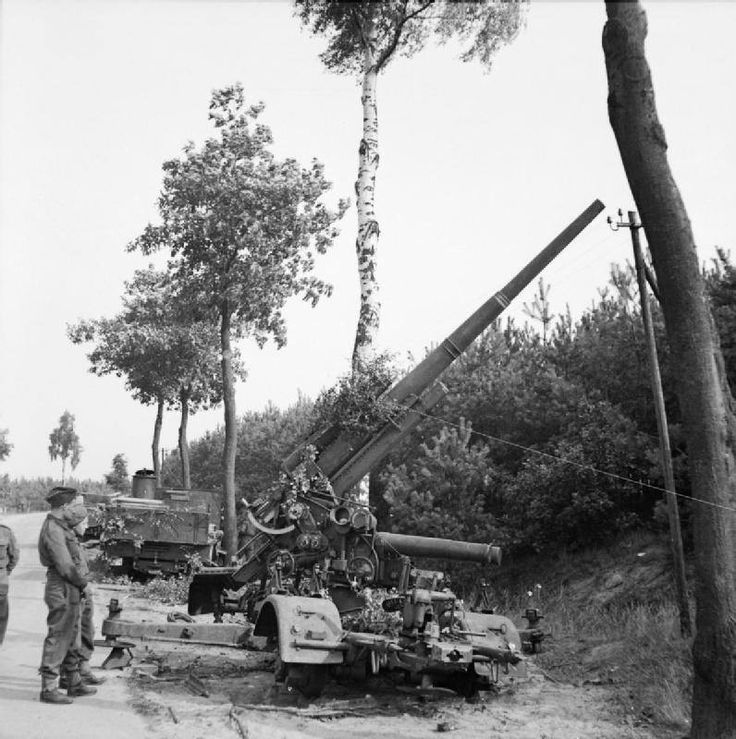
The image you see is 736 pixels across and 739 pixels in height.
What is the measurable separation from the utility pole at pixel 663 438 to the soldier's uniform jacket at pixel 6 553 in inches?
281

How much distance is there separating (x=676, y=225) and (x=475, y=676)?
14.1 feet

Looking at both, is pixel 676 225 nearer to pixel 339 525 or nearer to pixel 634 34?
pixel 634 34

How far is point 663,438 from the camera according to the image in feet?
33.8

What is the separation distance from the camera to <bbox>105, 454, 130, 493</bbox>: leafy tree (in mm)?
46519

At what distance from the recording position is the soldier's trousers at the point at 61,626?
6.46 metres

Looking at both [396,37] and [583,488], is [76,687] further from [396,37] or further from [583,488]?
[396,37]

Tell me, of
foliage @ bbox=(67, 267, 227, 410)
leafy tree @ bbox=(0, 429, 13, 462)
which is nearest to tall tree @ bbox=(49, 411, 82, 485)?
leafy tree @ bbox=(0, 429, 13, 462)

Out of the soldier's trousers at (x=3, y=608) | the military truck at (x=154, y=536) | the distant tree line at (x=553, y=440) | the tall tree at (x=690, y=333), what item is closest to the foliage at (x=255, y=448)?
the distant tree line at (x=553, y=440)

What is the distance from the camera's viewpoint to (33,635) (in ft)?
30.7

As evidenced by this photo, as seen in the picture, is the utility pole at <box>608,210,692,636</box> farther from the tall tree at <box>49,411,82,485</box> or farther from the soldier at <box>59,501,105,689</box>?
the tall tree at <box>49,411,82,485</box>

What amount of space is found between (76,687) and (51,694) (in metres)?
0.32

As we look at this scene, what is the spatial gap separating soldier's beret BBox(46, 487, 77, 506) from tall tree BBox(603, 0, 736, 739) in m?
5.12

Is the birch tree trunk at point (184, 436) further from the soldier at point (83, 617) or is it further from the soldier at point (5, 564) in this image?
the soldier at point (83, 617)


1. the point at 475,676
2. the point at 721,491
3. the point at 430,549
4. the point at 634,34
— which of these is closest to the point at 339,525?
the point at 430,549
